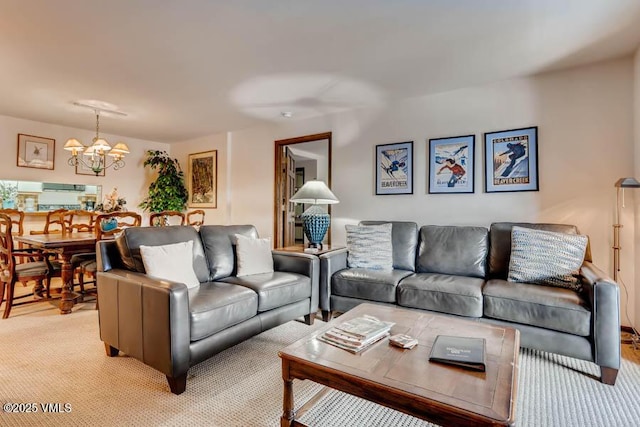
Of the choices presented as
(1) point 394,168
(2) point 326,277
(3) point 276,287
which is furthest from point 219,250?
(1) point 394,168

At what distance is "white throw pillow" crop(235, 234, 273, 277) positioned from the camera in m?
2.80

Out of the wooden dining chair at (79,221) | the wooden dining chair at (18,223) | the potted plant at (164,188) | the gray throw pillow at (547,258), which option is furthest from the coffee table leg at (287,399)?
the potted plant at (164,188)

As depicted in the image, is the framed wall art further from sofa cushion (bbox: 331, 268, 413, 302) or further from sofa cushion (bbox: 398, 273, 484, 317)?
sofa cushion (bbox: 331, 268, 413, 302)

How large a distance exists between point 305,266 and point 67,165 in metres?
4.48

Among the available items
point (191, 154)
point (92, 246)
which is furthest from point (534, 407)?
point (191, 154)

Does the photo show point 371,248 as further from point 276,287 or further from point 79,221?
point 79,221

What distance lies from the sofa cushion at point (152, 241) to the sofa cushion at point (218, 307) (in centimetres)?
25

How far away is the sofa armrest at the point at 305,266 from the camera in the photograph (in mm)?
2887

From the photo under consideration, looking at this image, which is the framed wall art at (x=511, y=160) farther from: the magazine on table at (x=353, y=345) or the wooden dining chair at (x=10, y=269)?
the wooden dining chair at (x=10, y=269)

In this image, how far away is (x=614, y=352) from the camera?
1910 millimetres

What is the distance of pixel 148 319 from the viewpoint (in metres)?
1.88

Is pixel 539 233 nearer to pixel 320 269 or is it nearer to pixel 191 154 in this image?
pixel 320 269

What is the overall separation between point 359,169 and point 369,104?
773 millimetres

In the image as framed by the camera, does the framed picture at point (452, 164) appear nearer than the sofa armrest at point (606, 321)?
No
